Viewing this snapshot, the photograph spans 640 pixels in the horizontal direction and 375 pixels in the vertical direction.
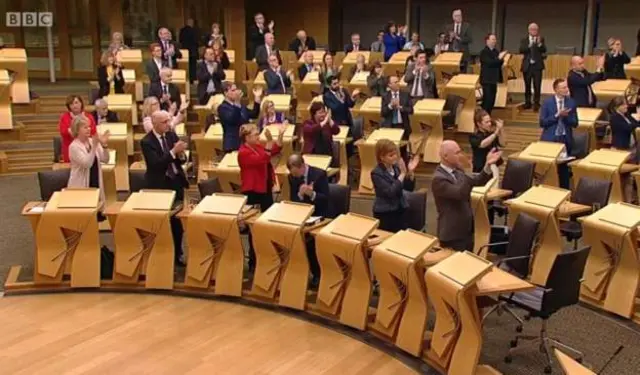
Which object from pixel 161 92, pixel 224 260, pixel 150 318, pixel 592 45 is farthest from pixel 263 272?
pixel 592 45

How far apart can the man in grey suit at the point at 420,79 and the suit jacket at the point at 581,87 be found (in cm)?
178

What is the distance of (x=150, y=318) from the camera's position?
19.1ft

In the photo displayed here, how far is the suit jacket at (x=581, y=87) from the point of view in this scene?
368 inches

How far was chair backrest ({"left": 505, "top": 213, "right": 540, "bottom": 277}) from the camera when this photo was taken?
5367 mm

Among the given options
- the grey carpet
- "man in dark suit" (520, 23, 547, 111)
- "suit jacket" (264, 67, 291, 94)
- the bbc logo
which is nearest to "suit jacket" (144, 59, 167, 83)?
"suit jacket" (264, 67, 291, 94)

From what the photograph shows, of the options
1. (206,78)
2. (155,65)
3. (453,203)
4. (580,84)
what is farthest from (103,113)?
(580,84)

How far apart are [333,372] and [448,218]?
1380 mm

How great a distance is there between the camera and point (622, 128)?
811cm

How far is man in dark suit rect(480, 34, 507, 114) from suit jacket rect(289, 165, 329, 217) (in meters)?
5.03

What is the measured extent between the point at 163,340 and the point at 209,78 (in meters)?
6.01

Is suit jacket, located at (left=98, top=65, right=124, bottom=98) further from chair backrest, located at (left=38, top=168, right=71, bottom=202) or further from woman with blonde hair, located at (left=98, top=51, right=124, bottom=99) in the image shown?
chair backrest, located at (left=38, top=168, right=71, bottom=202)

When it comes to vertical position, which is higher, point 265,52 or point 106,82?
point 265,52

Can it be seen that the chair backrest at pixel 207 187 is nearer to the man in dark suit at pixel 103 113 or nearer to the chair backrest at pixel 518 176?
the chair backrest at pixel 518 176

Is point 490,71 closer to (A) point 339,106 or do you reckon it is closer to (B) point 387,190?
(A) point 339,106
